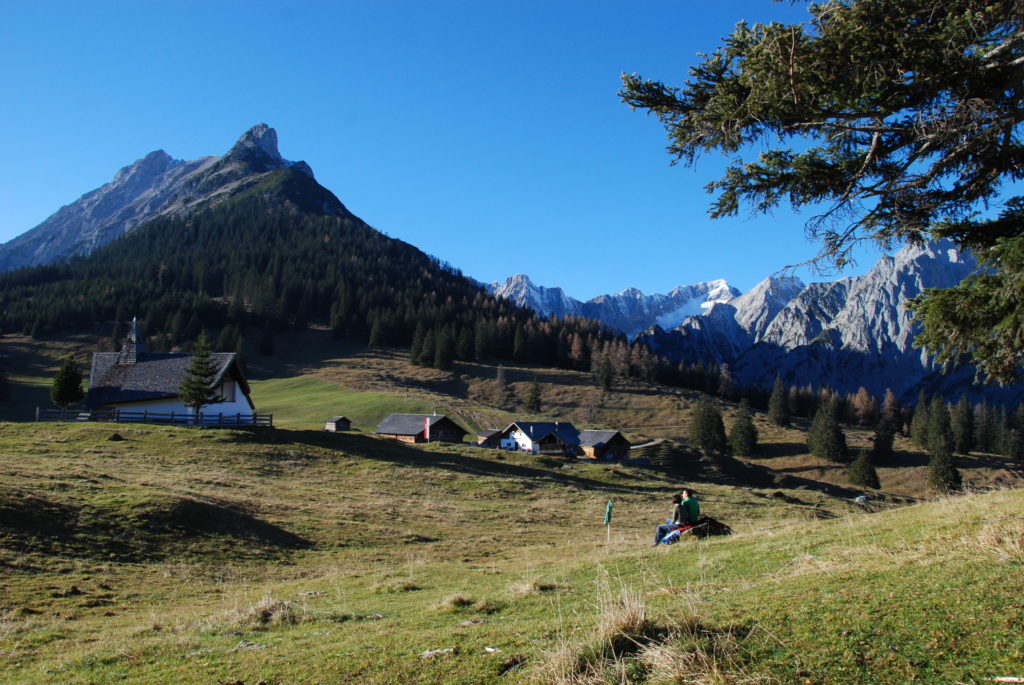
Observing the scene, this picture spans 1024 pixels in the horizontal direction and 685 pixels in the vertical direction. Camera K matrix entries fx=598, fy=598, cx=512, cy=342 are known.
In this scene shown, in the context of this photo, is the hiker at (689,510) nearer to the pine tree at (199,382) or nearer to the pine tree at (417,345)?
the pine tree at (199,382)

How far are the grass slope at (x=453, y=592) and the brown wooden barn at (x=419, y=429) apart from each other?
124 ft

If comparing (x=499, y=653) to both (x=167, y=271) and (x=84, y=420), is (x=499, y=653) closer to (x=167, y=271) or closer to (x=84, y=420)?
(x=84, y=420)

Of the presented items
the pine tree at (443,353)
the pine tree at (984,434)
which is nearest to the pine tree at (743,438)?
the pine tree at (984,434)

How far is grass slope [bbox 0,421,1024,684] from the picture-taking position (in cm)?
516

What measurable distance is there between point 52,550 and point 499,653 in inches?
634

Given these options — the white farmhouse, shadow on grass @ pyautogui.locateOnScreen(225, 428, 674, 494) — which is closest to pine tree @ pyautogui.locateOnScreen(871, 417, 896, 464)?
shadow on grass @ pyautogui.locateOnScreen(225, 428, 674, 494)

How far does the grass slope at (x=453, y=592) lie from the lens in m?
5.16

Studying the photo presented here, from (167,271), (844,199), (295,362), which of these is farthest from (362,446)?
(167,271)

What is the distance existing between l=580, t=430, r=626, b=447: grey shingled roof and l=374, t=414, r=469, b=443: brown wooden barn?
19611 millimetres

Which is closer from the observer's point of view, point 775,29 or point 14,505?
point 775,29

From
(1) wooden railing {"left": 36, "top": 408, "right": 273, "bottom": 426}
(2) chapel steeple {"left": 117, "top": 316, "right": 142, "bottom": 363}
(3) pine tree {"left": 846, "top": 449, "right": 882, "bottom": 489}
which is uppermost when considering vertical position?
(2) chapel steeple {"left": 117, "top": 316, "right": 142, "bottom": 363}

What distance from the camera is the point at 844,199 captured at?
35.9 feet

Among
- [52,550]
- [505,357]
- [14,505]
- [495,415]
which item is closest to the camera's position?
[52,550]

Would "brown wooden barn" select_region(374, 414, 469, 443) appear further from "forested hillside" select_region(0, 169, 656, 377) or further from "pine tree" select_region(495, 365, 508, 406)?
"forested hillside" select_region(0, 169, 656, 377)
